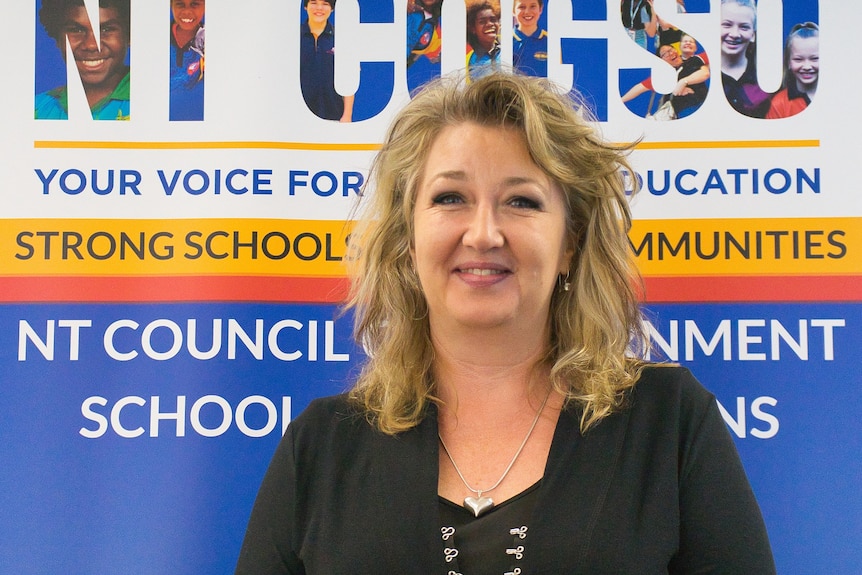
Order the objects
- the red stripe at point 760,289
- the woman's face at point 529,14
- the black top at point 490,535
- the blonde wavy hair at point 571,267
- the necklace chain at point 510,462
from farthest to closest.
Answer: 1. the woman's face at point 529,14
2. the red stripe at point 760,289
3. the blonde wavy hair at point 571,267
4. the necklace chain at point 510,462
5. the black top at point 490,535

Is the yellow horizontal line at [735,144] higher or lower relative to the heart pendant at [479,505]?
higher

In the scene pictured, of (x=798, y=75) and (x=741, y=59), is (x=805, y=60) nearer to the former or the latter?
(x=798, y=75)

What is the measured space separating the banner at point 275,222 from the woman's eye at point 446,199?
70 cm

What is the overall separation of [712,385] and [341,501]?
109 centimetres

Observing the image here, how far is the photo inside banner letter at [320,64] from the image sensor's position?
7.55 ft

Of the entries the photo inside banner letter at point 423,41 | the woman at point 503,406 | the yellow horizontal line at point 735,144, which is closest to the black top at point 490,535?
the woman at point 503,406

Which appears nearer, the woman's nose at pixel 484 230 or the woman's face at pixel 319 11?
the woman's nose at pixel 484 230

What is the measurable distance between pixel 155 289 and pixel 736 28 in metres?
1.57

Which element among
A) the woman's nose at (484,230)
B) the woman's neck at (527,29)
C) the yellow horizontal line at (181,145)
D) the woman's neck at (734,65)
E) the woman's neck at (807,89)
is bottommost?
the woman's nose at (484,230)

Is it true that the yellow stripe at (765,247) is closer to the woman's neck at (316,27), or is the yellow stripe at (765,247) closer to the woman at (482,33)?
the woman at (482,33)

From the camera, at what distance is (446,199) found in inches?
63.2

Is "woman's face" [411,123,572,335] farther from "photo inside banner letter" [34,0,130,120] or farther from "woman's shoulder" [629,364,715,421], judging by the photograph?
"photo inside banner letter" [34,0,130,120]

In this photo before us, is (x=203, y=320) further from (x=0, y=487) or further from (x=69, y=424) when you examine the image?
(x=0, y=487)

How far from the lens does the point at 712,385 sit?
2.21 meters
